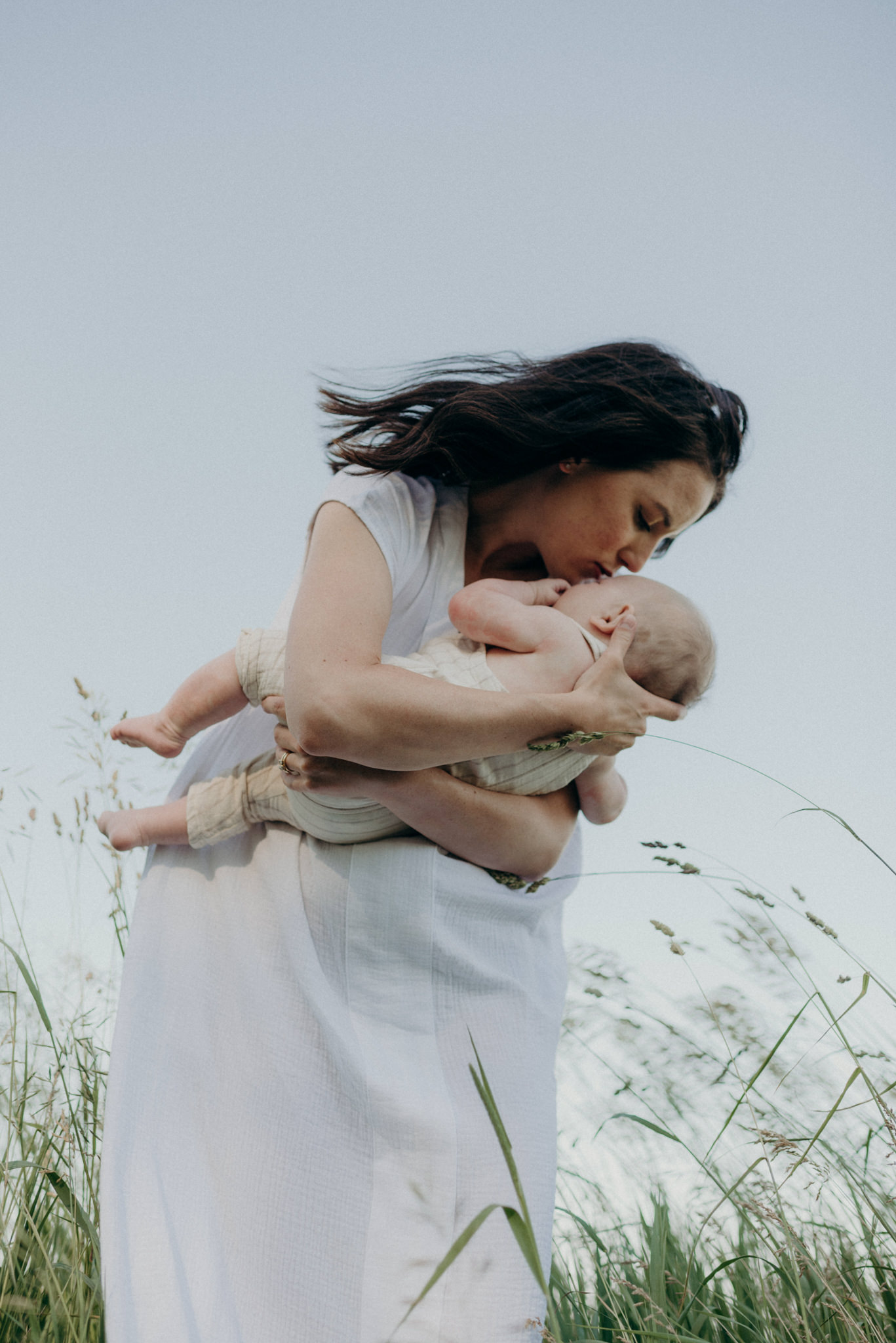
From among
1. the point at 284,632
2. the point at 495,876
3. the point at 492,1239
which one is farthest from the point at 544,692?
the point at 492,1239

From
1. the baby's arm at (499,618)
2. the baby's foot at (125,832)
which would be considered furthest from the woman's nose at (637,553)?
the baby's foot at (125,832)

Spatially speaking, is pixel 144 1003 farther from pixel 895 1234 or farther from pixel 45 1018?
pixel 895 1234

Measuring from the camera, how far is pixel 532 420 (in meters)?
2.14

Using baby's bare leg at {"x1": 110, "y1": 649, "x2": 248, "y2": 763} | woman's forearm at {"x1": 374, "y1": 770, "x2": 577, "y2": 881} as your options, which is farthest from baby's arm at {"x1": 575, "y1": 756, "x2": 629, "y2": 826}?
baby's bare leg at {"x1": 110, "y1": 649, "x2": 248, "y2": 763}

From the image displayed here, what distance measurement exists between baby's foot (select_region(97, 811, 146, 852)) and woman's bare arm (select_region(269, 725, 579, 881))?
0.46 m

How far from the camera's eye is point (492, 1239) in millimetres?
1548

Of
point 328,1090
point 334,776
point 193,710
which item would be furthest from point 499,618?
point 328,1090

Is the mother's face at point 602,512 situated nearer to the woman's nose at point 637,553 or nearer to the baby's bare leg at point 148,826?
the woman's nose at point 637,553

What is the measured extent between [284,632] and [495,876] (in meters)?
0.65

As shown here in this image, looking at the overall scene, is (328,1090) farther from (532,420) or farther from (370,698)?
(532,420)

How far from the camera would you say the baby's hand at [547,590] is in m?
2.14

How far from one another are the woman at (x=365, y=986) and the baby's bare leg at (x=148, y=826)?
0.18 ft

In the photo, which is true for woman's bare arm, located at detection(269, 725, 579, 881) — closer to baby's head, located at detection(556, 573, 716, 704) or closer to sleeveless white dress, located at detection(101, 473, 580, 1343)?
Answer: sleeveless white dress, located at detection(101, 473, 580, 1343)

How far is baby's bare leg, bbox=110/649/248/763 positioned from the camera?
2.09 meters
